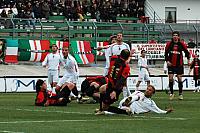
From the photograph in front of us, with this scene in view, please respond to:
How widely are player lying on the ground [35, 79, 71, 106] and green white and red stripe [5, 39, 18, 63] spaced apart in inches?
785

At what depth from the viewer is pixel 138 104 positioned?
19.9 metres

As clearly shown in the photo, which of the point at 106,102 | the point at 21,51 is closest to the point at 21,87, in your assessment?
the point at 21,51

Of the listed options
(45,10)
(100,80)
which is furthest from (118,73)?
(45,10)

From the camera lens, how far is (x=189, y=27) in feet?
194

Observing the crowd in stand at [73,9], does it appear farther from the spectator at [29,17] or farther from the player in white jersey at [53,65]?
the player in white jersey at [53,65]

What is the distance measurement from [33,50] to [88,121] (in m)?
27.5

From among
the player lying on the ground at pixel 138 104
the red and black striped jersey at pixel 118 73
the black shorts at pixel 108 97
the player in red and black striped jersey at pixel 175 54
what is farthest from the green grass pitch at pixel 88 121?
the player in red and black striped jersey at pixel 175 54

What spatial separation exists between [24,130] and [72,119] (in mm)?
3178

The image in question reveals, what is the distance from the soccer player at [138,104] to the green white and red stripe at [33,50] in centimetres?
2507

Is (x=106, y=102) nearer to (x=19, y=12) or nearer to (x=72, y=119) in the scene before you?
(x=72, y=119)

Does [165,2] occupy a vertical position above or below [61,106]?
above

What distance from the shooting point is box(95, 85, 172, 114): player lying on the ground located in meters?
19.1

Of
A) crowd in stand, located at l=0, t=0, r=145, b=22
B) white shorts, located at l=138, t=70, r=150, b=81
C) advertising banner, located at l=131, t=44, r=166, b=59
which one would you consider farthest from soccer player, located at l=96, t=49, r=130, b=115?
crowd in stand, located at l=0, t=0, r=145, b=22

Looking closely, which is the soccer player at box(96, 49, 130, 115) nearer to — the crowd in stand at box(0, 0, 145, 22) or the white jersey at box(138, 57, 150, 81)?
the white jersey at box(138, 57, 150, 81)
